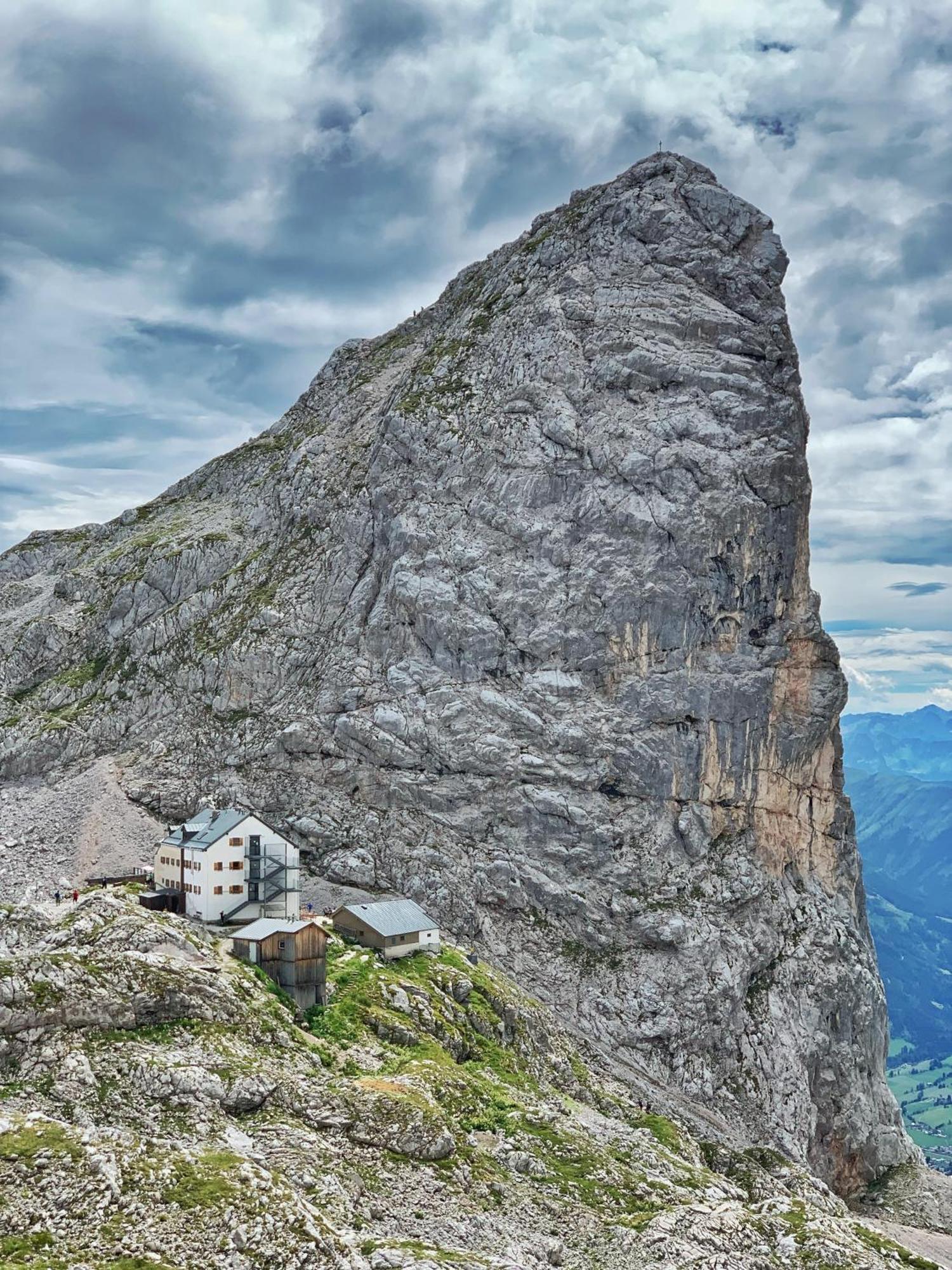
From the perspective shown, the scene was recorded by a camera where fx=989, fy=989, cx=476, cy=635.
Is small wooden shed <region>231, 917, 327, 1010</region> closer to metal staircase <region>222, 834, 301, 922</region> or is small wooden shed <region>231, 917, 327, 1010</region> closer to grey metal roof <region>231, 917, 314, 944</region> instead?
grey metal roof <region>231, 917, 314, 944</region>

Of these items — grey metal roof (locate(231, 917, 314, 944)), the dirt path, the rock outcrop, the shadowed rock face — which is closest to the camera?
the rock outcrop

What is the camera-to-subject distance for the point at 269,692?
123m

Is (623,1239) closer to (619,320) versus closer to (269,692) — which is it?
(269,692)

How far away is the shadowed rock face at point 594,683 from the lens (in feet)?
337

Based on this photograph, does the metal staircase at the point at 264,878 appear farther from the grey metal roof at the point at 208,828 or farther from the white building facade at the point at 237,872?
the grey metal roof at the point at 208,828

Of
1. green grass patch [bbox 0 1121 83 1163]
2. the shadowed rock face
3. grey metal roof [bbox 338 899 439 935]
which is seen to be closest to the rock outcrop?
green grass patch [bbox 0 1121 83 1163]

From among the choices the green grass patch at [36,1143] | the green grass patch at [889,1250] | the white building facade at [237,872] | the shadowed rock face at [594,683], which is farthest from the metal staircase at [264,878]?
the green grass patch at [889,1250]

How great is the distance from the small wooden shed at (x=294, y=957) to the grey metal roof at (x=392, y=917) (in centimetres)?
1334

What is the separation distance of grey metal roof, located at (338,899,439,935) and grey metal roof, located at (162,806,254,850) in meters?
10.0

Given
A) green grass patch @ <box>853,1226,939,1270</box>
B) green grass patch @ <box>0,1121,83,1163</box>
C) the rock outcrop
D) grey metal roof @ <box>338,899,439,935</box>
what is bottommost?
green grass patch @ <box>853,1226,939,1270</box>

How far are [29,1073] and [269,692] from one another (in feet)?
277

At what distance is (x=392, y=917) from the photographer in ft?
232

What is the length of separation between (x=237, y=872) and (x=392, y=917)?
449 inches

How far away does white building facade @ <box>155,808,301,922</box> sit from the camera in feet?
220
